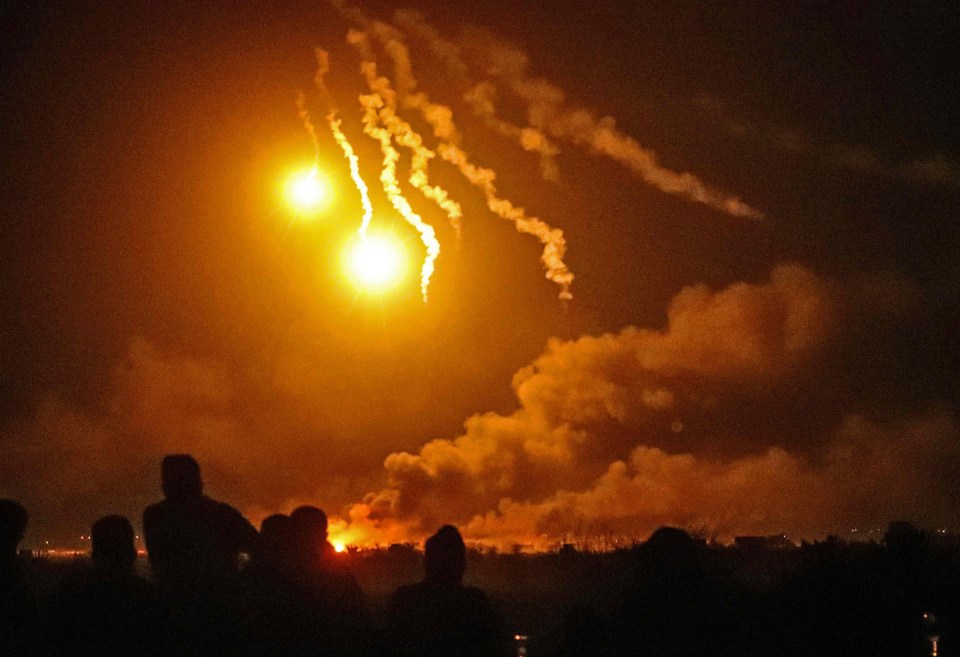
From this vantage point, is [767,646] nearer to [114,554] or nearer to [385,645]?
[385,645]

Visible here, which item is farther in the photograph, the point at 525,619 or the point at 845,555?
the point at 525,619

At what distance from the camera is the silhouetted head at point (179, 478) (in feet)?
33.0

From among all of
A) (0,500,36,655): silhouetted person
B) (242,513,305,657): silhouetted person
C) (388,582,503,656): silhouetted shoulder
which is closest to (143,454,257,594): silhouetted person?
(242,513,305,657): silhouetted person

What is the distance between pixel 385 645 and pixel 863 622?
443 inches

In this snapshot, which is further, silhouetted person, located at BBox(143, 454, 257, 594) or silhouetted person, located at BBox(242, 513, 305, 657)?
silhouetted person, located at BBox(143, 454, 257, 594)

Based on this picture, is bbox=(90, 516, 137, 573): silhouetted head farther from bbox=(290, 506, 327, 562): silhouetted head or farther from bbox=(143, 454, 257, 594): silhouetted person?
bbox=(143, 454, 257, 594): silhouetted person

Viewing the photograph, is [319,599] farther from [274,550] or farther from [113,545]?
[113,545]

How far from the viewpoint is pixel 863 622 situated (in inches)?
706

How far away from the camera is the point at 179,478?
1009 cm

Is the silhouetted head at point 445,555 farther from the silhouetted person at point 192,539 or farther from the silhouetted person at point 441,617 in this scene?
the silhouetted person at point 192,539

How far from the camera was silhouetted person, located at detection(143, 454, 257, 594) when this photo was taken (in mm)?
9906

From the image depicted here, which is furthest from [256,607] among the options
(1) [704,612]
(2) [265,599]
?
(1) [704,612]

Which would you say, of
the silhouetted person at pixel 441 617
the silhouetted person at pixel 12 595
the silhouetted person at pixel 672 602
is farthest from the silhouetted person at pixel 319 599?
the silhouetted person at pixel 672 602

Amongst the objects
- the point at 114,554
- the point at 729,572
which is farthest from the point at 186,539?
the point at 729,572
